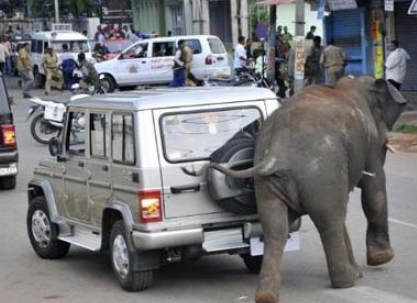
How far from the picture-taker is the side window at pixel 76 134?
862 centimetres

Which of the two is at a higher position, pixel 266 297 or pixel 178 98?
pixel 178 98

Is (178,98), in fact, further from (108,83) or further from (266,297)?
(108,83)

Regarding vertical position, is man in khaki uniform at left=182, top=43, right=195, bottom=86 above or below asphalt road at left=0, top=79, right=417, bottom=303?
above

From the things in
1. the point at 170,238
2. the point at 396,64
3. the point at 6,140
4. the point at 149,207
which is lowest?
the point at 170,238

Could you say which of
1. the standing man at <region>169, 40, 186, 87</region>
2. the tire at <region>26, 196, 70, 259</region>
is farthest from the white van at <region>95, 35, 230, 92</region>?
the tire at <region>26, 196, 70, 259</region>

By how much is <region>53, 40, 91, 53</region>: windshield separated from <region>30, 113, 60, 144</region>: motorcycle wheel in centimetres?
1884

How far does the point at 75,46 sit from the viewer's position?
38906 millimetres

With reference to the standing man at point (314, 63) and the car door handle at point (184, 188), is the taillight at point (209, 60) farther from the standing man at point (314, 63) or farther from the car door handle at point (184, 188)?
the car door handle at point (184, 188)

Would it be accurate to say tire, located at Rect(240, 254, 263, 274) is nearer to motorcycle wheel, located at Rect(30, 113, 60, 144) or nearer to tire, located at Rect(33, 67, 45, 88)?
motorcycle wheel, located at Rect(30, 113, 60, 144)

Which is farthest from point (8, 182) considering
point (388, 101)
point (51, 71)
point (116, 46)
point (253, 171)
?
point (116, 46)

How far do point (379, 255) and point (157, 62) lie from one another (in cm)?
2426

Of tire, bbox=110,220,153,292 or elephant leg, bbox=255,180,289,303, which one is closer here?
elephant leg, bbox=255,180,289,303

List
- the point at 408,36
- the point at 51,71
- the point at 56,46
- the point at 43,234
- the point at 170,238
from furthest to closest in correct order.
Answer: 1. the point at 56,46
2. the point at 51,71
3. the point at 408,36
4. the point at 43,234
5. the point at 170,238

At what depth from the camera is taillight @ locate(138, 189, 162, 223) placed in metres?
7.37
